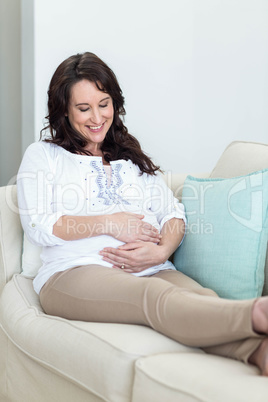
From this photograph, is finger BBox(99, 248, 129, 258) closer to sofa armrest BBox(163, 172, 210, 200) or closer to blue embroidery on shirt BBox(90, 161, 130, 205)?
blue embroidery on shirt BBox(90, 161, 130, 205)

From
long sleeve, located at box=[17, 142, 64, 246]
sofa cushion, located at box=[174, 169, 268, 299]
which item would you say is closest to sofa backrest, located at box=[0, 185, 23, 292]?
long sleeve, located at box=[17, 142, 64, 246]

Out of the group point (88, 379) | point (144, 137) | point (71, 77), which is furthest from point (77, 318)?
point (144, 137)

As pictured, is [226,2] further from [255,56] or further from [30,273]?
[30,273]

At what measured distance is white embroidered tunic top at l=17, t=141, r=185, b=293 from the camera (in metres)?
1.97

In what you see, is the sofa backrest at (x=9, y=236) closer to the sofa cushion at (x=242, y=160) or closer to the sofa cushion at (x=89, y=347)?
the sofa cushion at (x=89, y=347)

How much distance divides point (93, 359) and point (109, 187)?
761mm

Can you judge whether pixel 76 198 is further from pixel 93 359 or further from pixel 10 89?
pixel 10 89

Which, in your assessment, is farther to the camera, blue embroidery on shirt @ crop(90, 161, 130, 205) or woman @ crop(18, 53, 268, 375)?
blue embroidery on shirt @ crop(90, 161, 130, 205)

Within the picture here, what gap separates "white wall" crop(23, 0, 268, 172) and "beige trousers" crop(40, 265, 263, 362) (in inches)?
63.8

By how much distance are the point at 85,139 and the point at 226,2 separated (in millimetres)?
2186

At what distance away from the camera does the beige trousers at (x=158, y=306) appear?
142 centimetres

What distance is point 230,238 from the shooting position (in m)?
1.96

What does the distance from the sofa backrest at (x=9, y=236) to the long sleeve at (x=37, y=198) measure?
158 millimetres

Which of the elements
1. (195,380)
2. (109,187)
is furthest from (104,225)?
(195,380)
